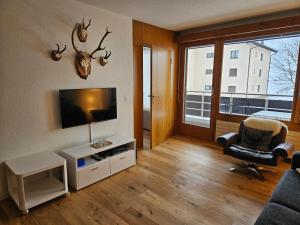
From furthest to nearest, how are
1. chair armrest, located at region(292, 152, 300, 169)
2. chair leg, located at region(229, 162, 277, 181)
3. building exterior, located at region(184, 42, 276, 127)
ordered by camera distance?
building exterior, located at region(184, 42, 276, 127)
chair leg, located at region(229, 162, 277, 181)
chair armrest, located at region(292, 152, 300, 169)

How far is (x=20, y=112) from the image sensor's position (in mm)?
2328

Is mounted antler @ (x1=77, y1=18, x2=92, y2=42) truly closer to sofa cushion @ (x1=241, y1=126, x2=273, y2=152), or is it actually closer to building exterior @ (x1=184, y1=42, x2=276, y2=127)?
building exterior @ (x1=184, y1=42, x2=276, y2=127)

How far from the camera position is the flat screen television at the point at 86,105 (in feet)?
8.63

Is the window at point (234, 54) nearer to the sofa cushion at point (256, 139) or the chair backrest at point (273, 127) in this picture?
the chair backrest at point (273, 127)

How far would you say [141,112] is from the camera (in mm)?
3885

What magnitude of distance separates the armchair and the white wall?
2.21m

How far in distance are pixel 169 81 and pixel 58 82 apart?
2.43 meters

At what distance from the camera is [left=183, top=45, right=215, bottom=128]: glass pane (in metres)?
4.35

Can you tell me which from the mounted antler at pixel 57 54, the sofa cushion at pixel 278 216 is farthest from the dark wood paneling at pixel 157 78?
the sofa cushion at pixel 278 216

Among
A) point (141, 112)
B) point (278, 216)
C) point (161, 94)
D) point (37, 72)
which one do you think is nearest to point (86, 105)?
point (37, 72)

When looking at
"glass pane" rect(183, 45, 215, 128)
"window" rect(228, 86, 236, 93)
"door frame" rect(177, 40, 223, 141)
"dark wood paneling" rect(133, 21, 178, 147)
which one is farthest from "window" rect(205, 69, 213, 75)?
"dark wood paneling" rect(133, 21, 178, 147)

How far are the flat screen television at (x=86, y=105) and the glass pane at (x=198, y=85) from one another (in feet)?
7.09

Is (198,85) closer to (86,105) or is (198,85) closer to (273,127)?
(273,127)

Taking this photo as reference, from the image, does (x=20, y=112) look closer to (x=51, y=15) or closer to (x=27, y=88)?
(x=27, y=88)
